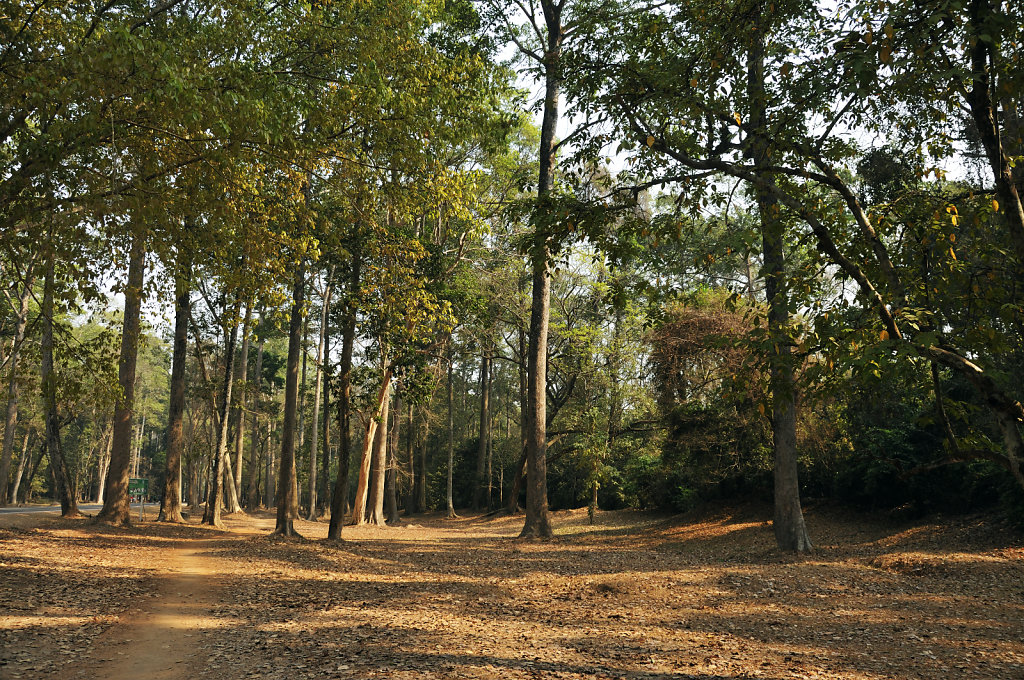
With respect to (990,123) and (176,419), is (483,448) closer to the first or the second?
(176,419)

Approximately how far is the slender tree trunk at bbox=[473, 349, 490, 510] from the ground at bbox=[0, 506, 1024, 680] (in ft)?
76.6

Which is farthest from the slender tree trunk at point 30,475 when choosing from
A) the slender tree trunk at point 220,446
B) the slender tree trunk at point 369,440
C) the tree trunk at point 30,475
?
the slender tree trunk at point 369,440

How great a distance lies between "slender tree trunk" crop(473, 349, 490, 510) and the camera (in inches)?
1554

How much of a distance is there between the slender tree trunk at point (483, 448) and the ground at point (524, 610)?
920 inches

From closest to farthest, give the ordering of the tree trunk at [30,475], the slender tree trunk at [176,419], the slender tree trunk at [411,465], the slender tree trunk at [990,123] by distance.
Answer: the slender tree trunk at [990,123]
the slender tree trunk at [176,419]
the slender tree trunk at [411,465]
the tree trunk at [30,475]

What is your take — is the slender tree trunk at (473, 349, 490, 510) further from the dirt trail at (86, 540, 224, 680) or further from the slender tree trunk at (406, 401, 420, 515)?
the dirt trail at (86, 540, 224, 680)

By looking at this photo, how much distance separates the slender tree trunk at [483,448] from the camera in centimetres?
3947

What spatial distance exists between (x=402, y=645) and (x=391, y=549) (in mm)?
10612

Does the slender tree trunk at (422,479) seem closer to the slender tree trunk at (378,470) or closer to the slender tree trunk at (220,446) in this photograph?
the slender tree trunk at (378,470)

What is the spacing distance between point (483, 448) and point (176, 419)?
20724 mm

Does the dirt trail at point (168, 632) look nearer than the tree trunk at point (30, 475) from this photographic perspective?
Yes

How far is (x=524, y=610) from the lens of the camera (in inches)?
382

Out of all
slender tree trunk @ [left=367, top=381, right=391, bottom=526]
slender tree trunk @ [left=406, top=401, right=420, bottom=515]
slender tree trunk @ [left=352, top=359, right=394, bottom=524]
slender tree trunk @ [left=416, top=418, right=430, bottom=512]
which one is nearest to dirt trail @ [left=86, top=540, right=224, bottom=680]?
slender tree trunk @ [left=352, top=359, right=394, bottom=524]

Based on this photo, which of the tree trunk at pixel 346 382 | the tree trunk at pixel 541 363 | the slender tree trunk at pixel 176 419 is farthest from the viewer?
the slender tree trunk at pixel 176 419
